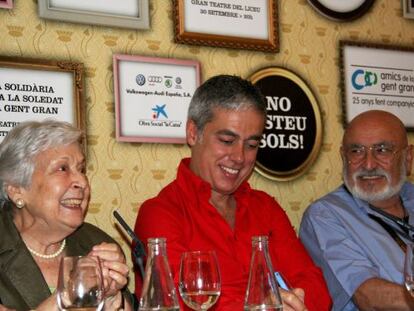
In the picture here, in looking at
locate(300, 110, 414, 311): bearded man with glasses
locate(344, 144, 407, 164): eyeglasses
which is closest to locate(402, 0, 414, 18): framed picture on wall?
locate(300, 110, 414, 311): bearded man with glasses

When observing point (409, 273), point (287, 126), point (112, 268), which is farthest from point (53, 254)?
point (287, 126)

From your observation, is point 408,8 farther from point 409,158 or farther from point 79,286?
point 79,286

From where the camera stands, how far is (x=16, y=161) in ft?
6.85

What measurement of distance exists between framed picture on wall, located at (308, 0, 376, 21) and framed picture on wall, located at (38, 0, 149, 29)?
35.4 inches

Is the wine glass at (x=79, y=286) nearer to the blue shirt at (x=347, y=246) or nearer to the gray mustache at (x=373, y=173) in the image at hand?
the blue shirt at (x=347, y=246)

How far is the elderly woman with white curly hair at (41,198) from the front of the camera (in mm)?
2021

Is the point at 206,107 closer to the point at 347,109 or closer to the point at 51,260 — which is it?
the point at 51,260

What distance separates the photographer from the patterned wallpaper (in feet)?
8.22

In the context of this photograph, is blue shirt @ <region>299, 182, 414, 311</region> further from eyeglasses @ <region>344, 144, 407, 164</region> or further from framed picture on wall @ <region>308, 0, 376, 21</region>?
framed picture on wall @ <region>308, 0, 376, 21</region>

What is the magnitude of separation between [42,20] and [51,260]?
0.92 metres

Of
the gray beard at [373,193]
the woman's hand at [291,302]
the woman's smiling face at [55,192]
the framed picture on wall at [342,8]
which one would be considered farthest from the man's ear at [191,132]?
the framed picture on wall at [342,8]

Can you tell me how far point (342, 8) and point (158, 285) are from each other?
211cm

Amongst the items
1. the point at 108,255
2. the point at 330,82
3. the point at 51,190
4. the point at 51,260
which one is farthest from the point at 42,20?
the point at 330,82

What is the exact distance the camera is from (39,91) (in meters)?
2.46
